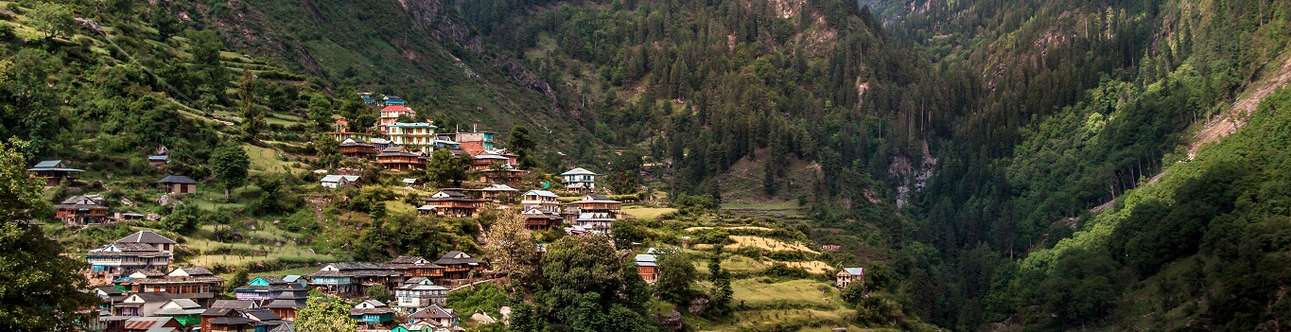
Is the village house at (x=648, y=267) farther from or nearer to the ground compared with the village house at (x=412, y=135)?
nearer to the ground

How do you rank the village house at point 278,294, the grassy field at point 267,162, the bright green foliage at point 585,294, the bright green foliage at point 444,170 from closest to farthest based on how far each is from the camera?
the village house at point 278,294 < the bright green foliage at point 585,294 < the grassy field at point 267,162 < the bright green foliage at point 444,170

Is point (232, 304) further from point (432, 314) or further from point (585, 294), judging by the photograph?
point (585, 294)

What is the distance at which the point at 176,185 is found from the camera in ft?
301

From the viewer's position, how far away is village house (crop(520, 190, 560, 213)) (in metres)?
102

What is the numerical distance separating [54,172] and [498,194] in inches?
1125

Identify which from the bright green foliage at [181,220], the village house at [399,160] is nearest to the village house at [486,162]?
the village house at [399,160]

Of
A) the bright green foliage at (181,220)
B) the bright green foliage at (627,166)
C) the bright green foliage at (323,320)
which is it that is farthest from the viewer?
the bright green foliage at (627,166)

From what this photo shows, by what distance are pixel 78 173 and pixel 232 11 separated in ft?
232

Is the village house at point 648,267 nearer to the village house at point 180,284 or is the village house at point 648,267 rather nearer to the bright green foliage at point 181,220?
the bright green foliage at point 181,220

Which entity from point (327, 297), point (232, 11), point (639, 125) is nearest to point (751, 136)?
point (639, 125)

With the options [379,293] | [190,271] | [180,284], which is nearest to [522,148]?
[379,293]

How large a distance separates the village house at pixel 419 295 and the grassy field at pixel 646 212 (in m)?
28.9

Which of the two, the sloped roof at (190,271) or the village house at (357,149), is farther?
the village house at (357,149)

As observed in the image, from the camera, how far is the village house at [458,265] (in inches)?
3371
